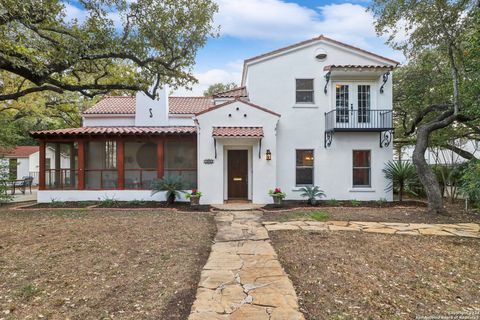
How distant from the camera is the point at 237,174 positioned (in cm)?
1180

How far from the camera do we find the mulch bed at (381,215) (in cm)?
834

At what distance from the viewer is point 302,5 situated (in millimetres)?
12070

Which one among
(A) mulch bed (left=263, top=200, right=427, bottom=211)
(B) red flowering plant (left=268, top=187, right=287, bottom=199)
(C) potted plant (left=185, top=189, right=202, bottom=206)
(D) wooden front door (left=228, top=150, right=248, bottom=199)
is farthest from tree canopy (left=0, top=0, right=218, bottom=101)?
(A) mulch bed (left=263, top=200, right=427, bottom=211)

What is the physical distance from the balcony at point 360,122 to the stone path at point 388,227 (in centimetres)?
483

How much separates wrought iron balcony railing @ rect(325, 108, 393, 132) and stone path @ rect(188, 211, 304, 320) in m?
7.24

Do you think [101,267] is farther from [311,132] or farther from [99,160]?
[99,160]

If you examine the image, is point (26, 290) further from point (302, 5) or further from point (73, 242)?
point (302, 5)

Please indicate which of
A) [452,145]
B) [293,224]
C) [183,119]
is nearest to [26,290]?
[293,224]

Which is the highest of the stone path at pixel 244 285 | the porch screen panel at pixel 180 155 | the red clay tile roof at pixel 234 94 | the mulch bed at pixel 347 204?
the red clay tile roof at pixel 234 94

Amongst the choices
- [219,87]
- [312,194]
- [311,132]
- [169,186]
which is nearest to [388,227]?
[312,194]

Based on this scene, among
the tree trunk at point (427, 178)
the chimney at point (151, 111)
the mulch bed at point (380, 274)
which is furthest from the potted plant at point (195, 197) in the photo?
the tree trunk at point (427, 178)

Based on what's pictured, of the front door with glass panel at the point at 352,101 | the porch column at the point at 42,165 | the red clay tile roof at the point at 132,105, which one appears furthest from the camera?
the red clay tile roof at the point at 132,105

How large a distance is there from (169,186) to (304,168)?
5.94 meters

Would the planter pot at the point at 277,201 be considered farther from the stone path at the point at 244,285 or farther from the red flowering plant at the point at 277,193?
the stone path at the point at 244,285
